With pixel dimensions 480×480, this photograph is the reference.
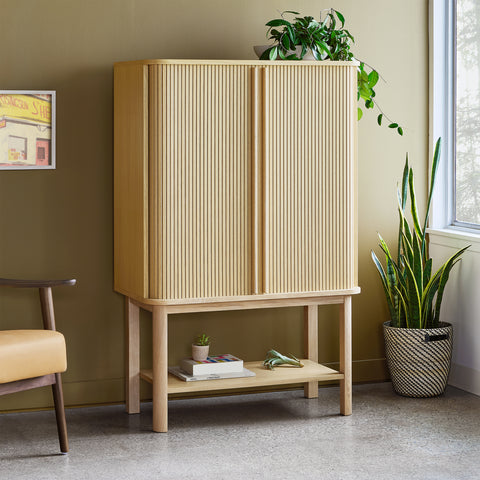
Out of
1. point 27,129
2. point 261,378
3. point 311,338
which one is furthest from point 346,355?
point 27,129

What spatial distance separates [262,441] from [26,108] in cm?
189

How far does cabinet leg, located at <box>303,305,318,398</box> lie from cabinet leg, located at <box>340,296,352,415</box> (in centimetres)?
30

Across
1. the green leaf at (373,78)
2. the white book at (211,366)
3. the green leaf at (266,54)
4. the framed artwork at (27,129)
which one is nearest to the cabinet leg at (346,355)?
the white book at (211,366)

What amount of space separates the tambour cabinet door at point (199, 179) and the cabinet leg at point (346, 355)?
56cm

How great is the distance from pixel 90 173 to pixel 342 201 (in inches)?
48.6

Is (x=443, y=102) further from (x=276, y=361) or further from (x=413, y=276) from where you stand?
(x=276, y=361)

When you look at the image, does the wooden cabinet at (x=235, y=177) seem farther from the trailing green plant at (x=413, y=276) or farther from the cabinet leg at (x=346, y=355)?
the trailing green plant at (x=413, y=276)

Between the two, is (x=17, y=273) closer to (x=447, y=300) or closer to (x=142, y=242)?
(x=142, y=242)

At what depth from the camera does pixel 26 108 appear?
3809 millimetres

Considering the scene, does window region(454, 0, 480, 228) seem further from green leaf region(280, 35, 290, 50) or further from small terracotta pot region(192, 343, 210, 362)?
small terracotta pot region(192, 343, 210, 362)

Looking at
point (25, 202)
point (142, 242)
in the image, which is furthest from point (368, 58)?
point (25, 202)

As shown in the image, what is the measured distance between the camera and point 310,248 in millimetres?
3734

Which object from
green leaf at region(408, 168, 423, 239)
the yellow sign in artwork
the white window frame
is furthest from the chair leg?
the white window frame

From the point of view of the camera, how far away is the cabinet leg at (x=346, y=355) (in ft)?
12.7
